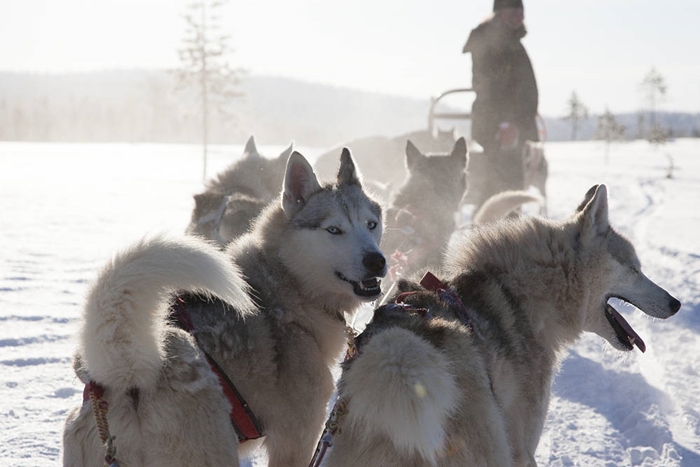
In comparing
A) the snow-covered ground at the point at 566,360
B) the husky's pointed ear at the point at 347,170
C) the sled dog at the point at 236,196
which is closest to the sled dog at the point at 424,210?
the sled dog at the point at 236,196

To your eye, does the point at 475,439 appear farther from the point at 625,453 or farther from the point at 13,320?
the point at 13,320

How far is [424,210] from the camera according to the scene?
5.66 metres

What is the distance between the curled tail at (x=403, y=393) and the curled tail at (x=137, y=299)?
18.2 inches

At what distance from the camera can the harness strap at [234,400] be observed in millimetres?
2320

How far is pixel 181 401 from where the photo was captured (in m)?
2.09

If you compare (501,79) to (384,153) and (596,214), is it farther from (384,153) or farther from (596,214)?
(596,214)

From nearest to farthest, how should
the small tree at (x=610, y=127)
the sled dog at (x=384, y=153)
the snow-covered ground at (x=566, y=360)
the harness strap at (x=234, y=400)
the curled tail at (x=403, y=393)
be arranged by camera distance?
the curled tail at (x=403, y=393) → the harness strap at (x=234, y=400) → the snow-covered ground at (x=566, y=360) → the sled dog at (x=384, y=153) → the small tree at (x=610, y=127)

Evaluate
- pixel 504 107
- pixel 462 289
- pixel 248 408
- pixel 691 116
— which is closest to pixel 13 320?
pixel 248 408

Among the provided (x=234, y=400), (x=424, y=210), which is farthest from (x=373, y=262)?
(x=424, y=210)

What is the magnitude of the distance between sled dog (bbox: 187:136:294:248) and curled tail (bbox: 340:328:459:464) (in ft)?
7.75

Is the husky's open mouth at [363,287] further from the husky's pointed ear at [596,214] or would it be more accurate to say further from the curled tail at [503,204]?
the curled tail at [503,204]

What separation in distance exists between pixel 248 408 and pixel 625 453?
2.27 m

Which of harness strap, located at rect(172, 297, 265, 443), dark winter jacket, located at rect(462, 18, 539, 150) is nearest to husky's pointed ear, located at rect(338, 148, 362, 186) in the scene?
harness strap, located at rect(172, 297, 265, 443)

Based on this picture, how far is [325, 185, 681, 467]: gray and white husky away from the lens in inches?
77.4
